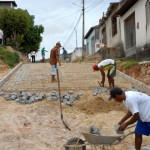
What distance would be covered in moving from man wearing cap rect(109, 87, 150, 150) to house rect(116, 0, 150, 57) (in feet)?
33.4

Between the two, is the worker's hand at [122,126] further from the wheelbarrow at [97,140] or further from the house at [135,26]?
the house at [135,26]

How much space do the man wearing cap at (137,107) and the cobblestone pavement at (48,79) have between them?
6.86m

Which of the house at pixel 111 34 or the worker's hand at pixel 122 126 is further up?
the house at pixel 111 34

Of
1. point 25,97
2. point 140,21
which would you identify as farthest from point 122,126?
point 140,21

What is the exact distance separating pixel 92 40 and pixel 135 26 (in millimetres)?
19070

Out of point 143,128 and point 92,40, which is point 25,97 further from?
point 92,40

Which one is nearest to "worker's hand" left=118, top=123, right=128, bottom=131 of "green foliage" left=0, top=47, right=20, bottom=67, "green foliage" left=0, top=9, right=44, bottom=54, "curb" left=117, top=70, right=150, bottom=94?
"curb" left=117, top=70, right=150, bottom=94

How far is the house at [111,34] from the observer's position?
78.8 ft

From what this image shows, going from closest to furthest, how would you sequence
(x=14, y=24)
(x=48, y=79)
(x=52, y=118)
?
(x=52, y=118), (x=48, y=79), (x=14, y=24)

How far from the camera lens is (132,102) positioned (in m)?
6.34

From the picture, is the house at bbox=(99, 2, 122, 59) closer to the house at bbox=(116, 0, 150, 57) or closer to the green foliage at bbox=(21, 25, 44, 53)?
the house at bbox=(116, 0, 150, 57)

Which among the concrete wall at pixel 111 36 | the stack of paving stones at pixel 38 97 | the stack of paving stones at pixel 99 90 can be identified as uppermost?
the concrete wall at pixel 111 36

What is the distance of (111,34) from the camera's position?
89.8 feet

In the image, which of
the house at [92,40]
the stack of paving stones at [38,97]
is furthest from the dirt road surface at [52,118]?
the house at [92,40]
